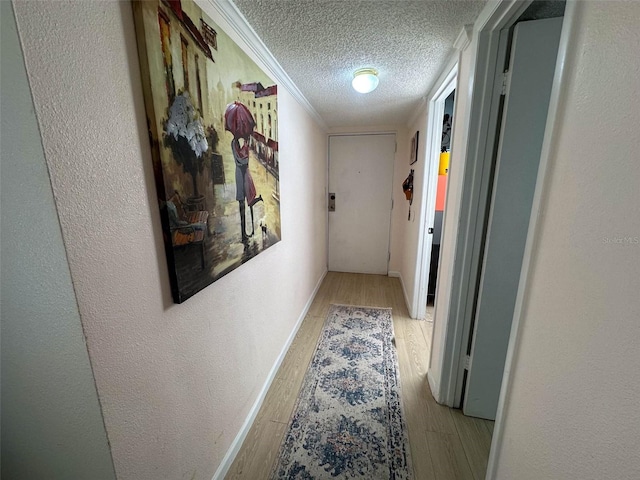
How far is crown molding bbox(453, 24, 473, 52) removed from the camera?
4.02 feet

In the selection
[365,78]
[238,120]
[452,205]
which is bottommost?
[452,205]

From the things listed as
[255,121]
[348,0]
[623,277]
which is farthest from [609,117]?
[255,121]

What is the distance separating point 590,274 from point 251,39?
1.62 m

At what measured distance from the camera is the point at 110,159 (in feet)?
2.12

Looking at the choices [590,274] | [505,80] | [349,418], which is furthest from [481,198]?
[349,418]

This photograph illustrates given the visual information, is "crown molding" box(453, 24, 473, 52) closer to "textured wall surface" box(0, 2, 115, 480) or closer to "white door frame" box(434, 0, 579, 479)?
"white door frame" box(434, 0, 579, 479)

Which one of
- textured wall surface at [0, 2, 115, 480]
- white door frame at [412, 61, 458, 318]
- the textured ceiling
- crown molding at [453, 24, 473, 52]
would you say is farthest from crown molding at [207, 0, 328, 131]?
white door frame at [412, 61, 458, 318]

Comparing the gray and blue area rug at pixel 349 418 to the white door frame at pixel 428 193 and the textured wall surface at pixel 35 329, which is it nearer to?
the white door frame at pixel 428 193

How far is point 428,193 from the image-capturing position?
237 cm

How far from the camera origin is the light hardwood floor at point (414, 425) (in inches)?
48.8

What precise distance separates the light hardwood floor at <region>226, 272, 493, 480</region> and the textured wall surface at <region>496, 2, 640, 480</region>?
2.11 ft

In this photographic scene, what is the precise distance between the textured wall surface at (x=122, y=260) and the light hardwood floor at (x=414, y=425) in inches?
9.3

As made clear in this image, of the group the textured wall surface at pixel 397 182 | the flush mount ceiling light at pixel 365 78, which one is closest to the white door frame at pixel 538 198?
the flush mount ceiling light at pixel 365 78

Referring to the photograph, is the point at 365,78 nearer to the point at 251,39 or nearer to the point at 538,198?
the point at 251,39
